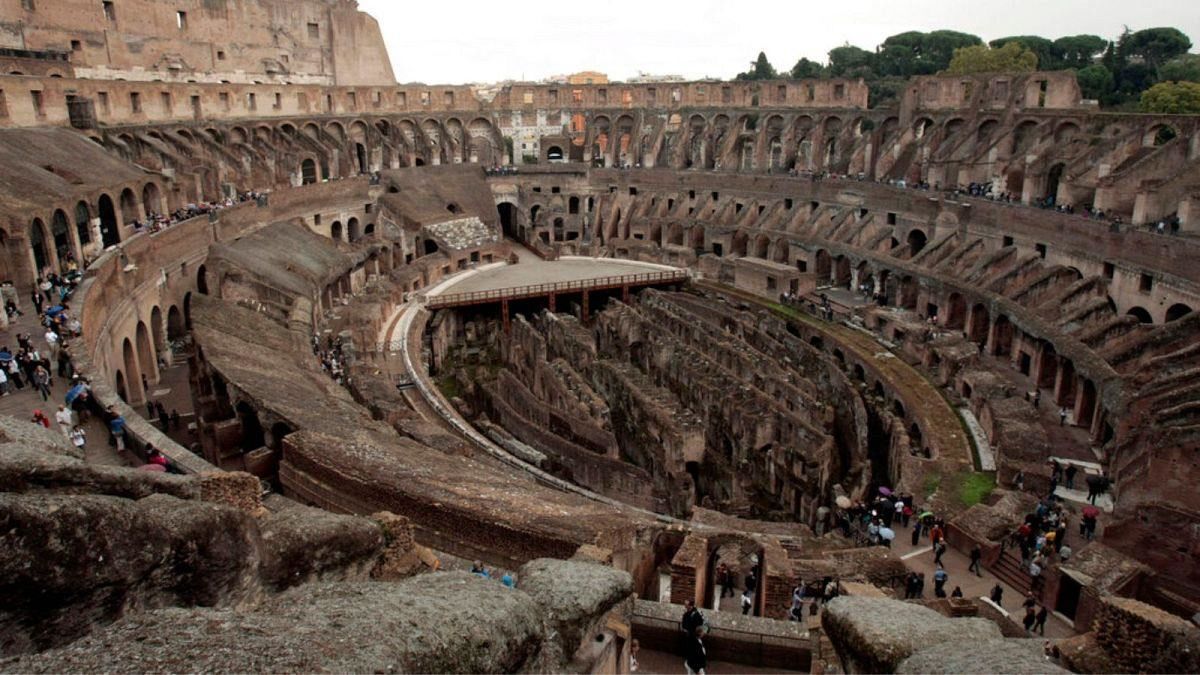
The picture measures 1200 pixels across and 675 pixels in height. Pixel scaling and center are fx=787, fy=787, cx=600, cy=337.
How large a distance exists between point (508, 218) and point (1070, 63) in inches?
2090

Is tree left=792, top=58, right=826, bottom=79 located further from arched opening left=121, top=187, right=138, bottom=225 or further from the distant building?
arched opening left=121, top=187, right=138, bottom=225

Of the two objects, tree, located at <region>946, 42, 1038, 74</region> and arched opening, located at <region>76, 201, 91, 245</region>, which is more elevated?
tree, located at <region>946, 42, 1038, 74</region>

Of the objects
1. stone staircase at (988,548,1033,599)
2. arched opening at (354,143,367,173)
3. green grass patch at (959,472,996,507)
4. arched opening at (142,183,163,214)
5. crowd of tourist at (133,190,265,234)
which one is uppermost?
arched opening at (354,143,367,173)

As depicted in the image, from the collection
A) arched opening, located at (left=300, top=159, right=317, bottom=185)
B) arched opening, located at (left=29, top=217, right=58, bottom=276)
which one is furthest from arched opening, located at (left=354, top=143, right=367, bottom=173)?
arched opening, located at (left=29, top=217, right=58, bottom=276)

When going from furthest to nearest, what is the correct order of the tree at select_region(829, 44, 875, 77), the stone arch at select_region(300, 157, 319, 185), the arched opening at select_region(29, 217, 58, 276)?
1. the tree at select_region(829, 44, 875, 77)
2. the stone arch at select_region(300, 157, 319, 185)
3. the arched opening at select_region(29, 217, 58, 276)

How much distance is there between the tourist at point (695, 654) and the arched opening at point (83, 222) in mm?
23208

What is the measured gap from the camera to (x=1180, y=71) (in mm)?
55812

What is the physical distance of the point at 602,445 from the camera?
2072cm

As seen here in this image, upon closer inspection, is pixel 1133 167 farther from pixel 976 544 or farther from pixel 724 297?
pixel 976 544

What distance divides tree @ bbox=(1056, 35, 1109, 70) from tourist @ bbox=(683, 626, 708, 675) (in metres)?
72.7

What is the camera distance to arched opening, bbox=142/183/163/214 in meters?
30.0

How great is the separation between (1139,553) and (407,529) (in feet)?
41.9

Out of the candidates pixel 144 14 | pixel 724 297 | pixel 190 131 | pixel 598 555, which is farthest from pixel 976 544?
pixel 144 14

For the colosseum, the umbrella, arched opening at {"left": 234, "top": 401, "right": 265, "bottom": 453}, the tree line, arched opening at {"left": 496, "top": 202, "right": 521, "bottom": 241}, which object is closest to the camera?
the colosseum
